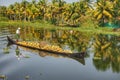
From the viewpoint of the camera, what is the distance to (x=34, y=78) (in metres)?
26.4

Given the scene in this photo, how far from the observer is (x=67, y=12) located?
103125 millimetres

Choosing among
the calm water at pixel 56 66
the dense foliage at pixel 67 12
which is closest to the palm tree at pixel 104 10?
the dense foliage at pixel 67 12

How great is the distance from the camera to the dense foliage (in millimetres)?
86188

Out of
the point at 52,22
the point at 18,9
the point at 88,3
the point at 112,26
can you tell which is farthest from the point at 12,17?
the point at 112,26

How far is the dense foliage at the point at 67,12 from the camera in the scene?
86188 mm

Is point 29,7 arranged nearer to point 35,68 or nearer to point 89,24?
point 89,24

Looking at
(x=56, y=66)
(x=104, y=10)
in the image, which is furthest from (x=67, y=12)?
(x=56, y=66)

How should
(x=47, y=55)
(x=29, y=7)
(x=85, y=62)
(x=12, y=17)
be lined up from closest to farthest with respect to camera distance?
(x=85, y=62) < (x=47, y=55) < (x=29, y=7) < (x=12, y=17)

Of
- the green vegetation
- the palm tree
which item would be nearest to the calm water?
the green vegetation

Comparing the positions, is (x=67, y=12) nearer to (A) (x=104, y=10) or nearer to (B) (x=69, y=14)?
(B) (x=69, y=14)

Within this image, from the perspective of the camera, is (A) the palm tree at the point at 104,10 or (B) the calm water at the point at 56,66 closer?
(B) the calm water at the point at 56,66

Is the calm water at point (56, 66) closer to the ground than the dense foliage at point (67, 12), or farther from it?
closer to the ground

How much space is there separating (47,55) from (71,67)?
6645 millimetres

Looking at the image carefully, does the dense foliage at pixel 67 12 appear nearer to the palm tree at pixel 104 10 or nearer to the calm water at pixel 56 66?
the palm tree at pixel 104 10
